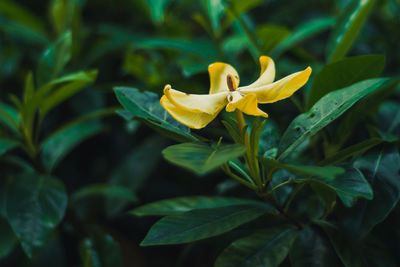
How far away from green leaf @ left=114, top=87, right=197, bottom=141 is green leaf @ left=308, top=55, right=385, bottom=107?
30 cm

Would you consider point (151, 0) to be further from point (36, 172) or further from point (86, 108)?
point (36, 172)

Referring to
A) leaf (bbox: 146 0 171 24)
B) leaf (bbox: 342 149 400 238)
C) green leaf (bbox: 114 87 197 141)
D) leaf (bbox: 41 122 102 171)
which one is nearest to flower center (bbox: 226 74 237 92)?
green leaf (bbox: 114 87 197 141)

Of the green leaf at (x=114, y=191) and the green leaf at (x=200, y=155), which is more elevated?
the green leaf at (x=200, y=155)

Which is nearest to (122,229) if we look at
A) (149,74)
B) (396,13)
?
(149,74)

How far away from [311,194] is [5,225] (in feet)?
2.73

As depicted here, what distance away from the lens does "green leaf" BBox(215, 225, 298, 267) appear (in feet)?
2.25

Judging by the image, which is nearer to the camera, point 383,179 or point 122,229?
point 383,179

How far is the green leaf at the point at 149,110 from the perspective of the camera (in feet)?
2.18

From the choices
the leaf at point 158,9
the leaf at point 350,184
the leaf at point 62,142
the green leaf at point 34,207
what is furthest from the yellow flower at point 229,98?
the leaf at point 158,9

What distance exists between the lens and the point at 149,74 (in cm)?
137

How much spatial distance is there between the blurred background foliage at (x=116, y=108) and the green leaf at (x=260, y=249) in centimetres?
9

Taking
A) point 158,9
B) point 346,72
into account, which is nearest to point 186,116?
point 346,72

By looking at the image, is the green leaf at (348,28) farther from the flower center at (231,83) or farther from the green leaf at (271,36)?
the flower center at (231,83)

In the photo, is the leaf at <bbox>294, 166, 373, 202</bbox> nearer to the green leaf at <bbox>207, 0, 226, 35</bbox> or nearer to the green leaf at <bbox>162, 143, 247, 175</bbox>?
the green leaf at <bbox>162, 143, 247, 175</bbox>
